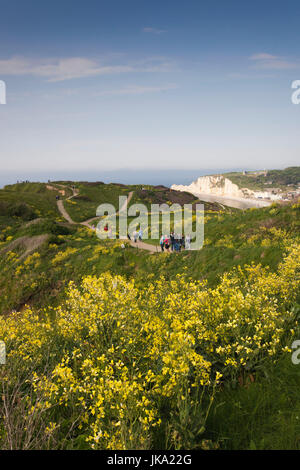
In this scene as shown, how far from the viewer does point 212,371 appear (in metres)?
6.09

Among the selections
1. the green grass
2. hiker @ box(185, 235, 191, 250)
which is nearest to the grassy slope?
hiker @ box(185, 235, 191, 250)

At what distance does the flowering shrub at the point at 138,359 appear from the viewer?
446cm

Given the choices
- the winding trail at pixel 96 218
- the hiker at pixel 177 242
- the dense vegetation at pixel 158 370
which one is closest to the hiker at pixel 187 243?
the hiker at pixel 177 242

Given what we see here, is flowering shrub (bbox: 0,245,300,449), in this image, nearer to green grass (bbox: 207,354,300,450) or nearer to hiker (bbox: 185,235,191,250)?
green grass (bbox: 207,354,300,450)

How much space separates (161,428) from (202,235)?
26103 millimetres

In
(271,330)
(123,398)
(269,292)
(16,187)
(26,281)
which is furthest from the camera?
(16,187)

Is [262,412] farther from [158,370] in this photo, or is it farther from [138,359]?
[138,359]

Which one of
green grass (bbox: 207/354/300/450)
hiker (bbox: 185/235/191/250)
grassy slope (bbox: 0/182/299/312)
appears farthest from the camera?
hiker (bbox: 185/235/191/250)

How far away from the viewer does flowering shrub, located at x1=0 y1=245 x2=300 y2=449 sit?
175 inches

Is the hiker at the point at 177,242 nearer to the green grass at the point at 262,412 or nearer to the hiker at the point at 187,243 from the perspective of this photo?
the hiker at the point at 187,243

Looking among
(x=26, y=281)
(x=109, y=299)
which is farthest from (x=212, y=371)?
(x=26, y=281)

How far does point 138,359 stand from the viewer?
6.20 metres

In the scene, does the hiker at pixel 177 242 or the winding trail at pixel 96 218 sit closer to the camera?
the hiker at pixel 177 242
